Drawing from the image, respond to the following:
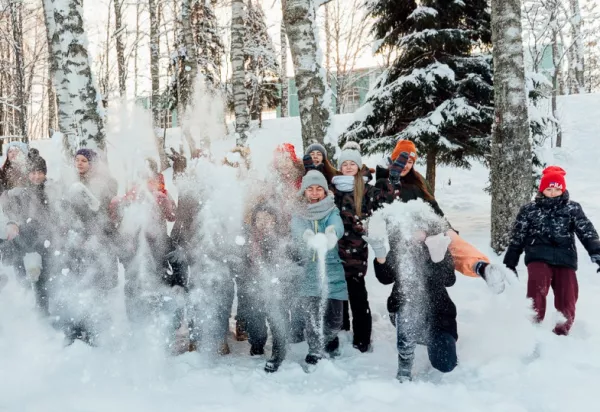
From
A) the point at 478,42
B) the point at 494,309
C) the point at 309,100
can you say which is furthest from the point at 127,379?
the point at 478,42

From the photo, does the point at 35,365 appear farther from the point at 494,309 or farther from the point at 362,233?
the point at 494,309

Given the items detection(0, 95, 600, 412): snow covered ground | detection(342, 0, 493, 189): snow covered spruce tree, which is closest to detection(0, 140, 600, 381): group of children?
detection(0, 95, 600, 412): snow covered ground

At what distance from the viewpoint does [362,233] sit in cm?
380

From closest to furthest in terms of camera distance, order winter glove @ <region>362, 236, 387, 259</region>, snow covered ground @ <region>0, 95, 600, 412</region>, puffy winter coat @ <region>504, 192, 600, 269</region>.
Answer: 1. snow covered ground @ <region>0, 95, 600, 412</region>
2. winter glove @ <region>362, 236, 387, 259</region>
3. puffy winter coat @ <region>504, 192, 600, 269</region>

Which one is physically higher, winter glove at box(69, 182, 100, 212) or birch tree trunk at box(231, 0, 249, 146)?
birch tree trunk at box(231, 0, 249, 146)

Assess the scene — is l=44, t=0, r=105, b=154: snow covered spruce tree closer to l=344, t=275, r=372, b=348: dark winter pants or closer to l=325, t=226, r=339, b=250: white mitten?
l=325, t=226, r=339, b=250: white mitten

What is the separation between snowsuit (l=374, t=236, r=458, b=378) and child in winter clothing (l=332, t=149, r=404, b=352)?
0.45m

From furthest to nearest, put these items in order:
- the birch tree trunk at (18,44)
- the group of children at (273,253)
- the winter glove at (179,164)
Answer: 1. the birch tree trunk at (18,44)
2. the winter glove at (179,164)
3. the group of children at (273,253)

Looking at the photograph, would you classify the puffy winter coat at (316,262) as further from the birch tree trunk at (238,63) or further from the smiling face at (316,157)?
the birch tree trunk at (238,63)

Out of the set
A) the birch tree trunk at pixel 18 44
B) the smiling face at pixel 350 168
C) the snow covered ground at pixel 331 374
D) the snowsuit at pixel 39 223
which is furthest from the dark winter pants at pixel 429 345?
the birch tree trunk at pixel 18 44

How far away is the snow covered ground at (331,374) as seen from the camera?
2965mm

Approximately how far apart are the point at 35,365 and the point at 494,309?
3.90m

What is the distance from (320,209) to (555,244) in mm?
1986

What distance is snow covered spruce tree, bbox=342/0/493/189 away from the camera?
7.25m
